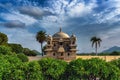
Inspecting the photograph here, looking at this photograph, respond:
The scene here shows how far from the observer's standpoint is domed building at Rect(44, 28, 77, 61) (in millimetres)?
100125

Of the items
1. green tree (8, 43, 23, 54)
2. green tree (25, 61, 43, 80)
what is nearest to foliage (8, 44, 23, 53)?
green tree (8, 43, 23, 54)

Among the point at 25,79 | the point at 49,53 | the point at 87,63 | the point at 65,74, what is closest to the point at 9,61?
the point at 25,79

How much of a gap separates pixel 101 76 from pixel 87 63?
3212 millimetres

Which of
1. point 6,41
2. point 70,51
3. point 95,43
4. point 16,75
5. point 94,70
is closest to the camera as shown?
point 16,75

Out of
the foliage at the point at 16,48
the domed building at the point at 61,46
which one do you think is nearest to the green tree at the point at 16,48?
the foliage at the point at 16,48

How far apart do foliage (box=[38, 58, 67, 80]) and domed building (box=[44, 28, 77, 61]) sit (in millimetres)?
41875

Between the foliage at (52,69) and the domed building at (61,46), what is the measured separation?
41.9m

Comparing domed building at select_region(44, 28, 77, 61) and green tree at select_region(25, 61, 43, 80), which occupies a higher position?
domed building at select_region(44, 28, 77, 61)

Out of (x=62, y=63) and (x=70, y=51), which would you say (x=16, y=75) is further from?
(x=70, y=51)

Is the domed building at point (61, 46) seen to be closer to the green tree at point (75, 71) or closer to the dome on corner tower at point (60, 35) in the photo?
the dome on corner tower at point (60, 35)

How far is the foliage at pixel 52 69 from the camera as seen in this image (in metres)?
56.0

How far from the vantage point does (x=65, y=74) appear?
5784cm

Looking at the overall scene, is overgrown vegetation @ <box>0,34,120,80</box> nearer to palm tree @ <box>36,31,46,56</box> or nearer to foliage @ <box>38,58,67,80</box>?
foliage @ <box>38,58,67,80</box>

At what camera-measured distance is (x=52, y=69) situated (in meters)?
56.3
